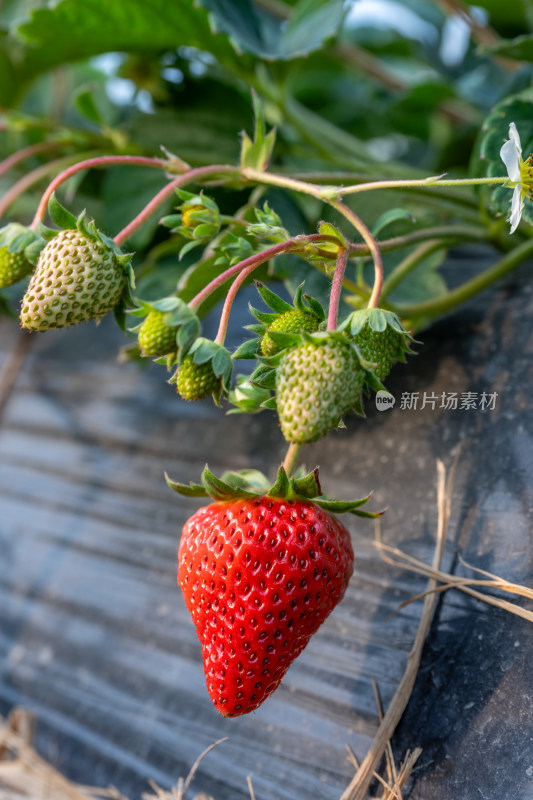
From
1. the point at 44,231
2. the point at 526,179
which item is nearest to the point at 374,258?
the point at 526,179

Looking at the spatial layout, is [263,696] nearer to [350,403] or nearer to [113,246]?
[350,403]

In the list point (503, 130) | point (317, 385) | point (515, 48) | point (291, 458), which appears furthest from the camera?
point (515, 48)

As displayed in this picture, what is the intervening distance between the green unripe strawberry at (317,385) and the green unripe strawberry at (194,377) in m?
0.06

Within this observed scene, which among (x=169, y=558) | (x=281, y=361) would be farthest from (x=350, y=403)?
(x=169, y=558)

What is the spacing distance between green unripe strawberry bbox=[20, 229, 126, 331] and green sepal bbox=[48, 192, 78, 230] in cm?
2

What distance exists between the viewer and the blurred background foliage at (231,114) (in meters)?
0.71

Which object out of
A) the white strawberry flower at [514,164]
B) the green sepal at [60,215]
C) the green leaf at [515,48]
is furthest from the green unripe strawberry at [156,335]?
the green leaf at [515,48]

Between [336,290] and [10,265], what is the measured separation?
0.26 meters

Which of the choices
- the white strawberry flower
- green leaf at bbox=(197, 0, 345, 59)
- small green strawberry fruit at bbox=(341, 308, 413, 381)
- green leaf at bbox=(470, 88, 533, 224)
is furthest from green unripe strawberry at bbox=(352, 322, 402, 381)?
green leaf at bbox=(197, 0, 345, 59)

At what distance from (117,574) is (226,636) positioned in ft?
1.16

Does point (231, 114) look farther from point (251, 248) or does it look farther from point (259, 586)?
point (259, 586)

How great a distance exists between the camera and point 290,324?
0.44 m

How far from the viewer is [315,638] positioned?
0.61 metres

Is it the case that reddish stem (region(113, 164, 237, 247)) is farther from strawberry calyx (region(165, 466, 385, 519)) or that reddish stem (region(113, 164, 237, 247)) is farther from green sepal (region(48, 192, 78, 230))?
strawberry calyx (region(165, 466, 385, 519))
